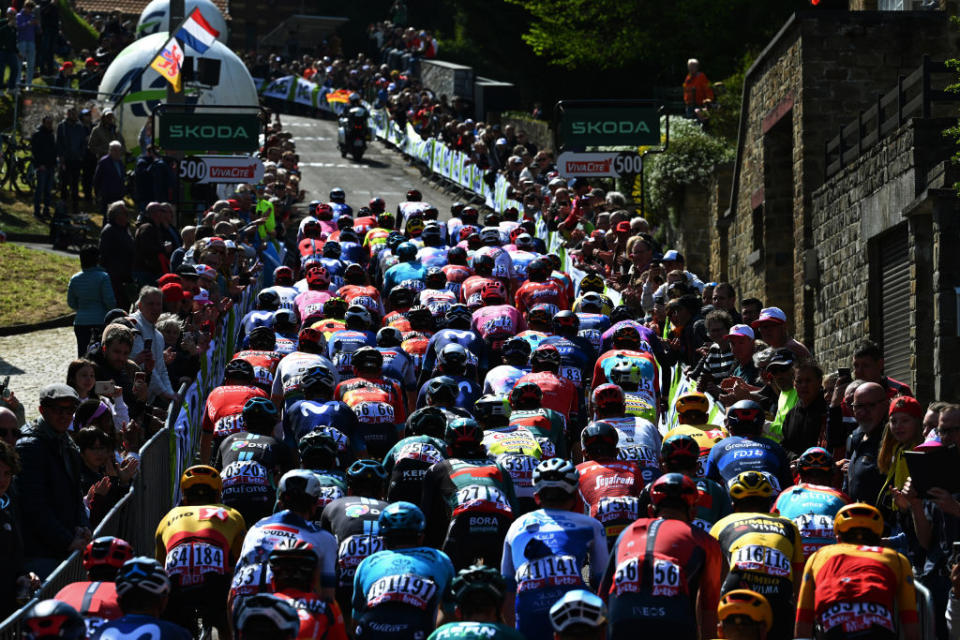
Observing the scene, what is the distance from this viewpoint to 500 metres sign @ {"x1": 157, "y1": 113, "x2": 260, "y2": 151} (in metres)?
26.9

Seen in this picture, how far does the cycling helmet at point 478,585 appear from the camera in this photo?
8219mm

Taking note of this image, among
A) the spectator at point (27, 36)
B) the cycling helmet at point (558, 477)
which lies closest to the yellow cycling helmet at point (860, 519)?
the cycling helmet at point (558, 477)

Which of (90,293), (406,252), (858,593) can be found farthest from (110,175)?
(858,593)

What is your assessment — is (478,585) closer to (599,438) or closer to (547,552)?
(547,552)

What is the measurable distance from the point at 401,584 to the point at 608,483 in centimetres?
263

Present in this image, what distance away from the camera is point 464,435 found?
1141 cm

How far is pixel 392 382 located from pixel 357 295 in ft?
15.4

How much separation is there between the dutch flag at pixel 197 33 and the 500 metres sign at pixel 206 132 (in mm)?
5855

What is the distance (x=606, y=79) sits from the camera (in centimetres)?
5284

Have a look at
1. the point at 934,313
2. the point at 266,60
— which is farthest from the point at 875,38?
the point at 266,60

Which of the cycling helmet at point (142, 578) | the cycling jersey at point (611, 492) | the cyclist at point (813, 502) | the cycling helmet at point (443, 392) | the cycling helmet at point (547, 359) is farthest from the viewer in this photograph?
the cycling helmet at point (547, 359)

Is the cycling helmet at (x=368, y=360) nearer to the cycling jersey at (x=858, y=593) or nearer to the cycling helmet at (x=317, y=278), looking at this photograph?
the cycling helmet at (x=317, y=278)

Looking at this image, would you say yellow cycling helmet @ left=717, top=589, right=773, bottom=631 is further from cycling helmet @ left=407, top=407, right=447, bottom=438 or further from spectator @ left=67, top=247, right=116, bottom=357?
spectator @ left=67, top=247, right=116, bottom=357

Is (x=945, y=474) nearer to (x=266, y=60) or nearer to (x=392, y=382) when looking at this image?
(x=392, y=382)
